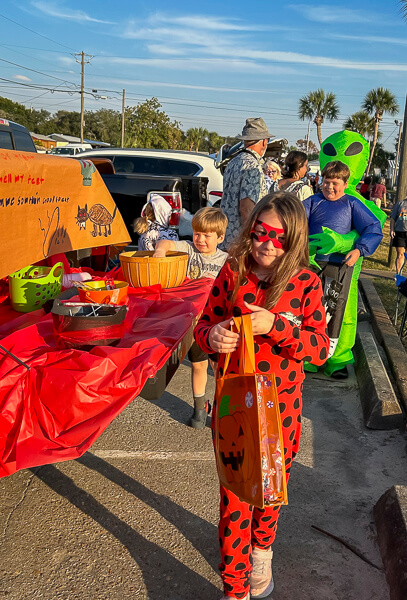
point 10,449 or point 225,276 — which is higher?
point 225,276

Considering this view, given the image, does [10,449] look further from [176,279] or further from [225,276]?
[176,279]

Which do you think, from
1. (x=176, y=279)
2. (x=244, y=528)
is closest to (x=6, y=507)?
(x=244, y=528)

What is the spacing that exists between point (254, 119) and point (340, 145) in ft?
2.80

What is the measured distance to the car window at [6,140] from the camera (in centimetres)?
467

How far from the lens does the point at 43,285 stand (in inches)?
130

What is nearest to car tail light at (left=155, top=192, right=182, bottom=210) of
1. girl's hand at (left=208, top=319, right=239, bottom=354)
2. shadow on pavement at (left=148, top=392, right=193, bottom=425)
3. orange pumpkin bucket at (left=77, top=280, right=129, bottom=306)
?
shadow on pavement at (left=148, top=392, right=193, bottom=425)

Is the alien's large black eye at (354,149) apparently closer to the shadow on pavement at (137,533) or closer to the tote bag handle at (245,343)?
the shadow on pavement at (137,533)

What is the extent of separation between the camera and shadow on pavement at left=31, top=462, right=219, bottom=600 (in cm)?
247

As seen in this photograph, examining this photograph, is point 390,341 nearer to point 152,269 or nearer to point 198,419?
point 198,419

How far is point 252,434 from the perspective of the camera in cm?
191

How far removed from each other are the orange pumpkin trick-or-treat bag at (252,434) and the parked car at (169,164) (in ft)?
24.5

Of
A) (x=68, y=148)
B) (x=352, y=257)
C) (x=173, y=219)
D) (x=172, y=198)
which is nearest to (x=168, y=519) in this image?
(x=352, y=257)

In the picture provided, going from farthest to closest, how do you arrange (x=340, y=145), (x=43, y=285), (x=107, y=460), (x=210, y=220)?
(x=340, y=145)
(x=210, y=220)
(x=107, y=460)
(x=43, y=285)

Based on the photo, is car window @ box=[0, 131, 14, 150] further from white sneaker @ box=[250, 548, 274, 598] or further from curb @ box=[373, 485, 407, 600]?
curb @ box=[373, 485, 407, 600]
